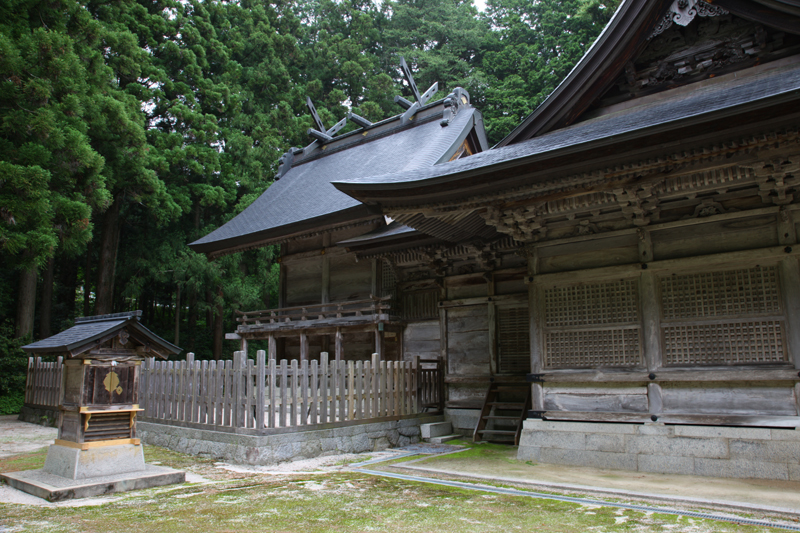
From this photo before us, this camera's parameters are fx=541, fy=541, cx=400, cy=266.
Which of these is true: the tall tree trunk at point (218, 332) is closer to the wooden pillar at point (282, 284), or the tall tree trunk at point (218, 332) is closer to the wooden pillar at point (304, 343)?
the wooden pillar at point (282, 284)

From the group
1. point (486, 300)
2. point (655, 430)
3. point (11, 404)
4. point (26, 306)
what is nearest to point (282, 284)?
point (26, 306)

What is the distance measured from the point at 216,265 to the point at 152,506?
16291 millimetres

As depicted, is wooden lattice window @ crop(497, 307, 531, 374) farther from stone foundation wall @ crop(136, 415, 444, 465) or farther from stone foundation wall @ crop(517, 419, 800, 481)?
stone foundation wall @ crop(517, 419, 800, 481)

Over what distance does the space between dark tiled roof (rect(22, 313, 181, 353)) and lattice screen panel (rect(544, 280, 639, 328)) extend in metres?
5.42

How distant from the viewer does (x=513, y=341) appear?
Result: 34.3 feet

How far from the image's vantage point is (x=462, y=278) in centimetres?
1126

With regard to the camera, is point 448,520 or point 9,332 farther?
point 9,332

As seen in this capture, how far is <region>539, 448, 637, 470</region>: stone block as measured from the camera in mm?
7082

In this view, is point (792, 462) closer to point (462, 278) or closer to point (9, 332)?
point (462, 278)

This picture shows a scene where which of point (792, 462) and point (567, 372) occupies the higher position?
point (567, 372)

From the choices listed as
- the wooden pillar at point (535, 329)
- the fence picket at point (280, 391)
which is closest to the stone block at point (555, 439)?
the wooden pillar at point (535, 329)

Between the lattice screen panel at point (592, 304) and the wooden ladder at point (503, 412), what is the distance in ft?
7.23

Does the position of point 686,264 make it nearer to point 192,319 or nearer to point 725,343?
point 725,343

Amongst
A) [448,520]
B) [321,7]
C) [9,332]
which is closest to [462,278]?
[448,520]
